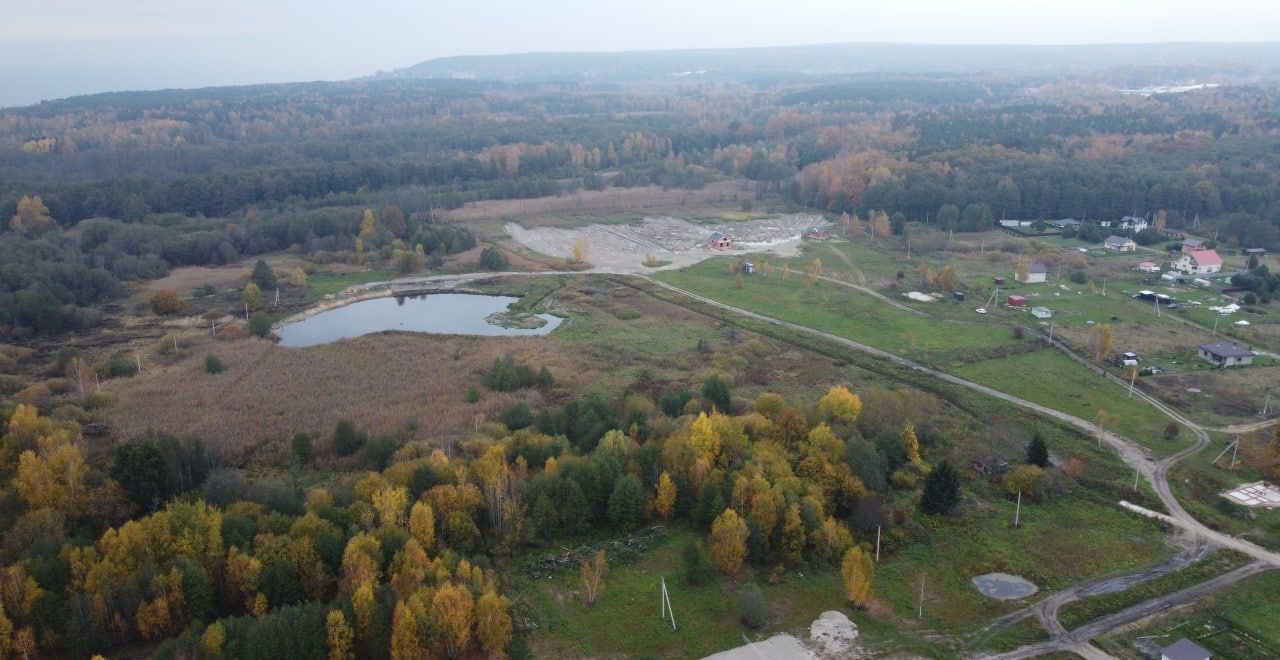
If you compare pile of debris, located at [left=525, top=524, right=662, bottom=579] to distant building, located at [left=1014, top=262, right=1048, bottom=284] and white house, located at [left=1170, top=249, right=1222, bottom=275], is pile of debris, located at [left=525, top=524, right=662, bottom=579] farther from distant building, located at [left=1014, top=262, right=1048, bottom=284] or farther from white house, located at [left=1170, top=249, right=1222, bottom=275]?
white house, located at [left=1170, top=249, right=1222, bottom=275]

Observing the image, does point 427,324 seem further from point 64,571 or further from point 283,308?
point 64,571

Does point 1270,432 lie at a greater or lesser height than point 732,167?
lesser

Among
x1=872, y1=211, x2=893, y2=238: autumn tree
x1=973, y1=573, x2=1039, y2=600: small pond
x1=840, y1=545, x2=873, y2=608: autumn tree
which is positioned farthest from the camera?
x1=872, y1=211, x2=893, y2=238: autumn tree

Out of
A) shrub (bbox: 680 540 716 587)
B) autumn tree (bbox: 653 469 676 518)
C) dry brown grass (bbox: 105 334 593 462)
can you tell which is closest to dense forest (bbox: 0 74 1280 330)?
dry brown grass (bbox: 105 334 593 462)

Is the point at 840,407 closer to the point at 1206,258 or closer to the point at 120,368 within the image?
the point at 120,368

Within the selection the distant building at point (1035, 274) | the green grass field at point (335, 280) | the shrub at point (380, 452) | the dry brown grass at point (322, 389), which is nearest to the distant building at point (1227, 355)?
the distant building at point (1035, 274)

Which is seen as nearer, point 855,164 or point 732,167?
point 855,164

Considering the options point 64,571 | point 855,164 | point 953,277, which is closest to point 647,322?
point 953,277

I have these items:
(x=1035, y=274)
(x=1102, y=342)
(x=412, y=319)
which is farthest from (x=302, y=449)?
(x=1035, y=274)
